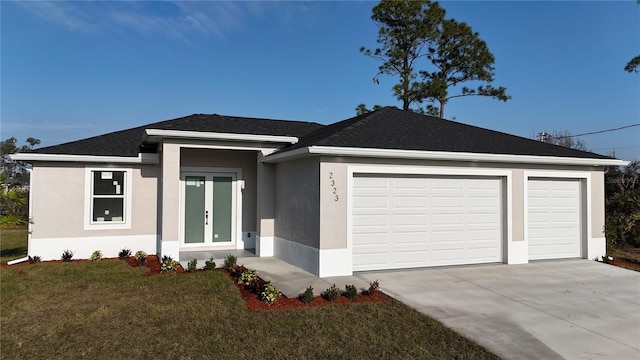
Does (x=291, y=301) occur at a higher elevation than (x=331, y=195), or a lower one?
lower

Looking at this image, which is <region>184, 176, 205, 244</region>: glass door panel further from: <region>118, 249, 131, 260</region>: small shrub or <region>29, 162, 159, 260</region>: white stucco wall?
<region>118, 249, 131, 260</region>: small shrub

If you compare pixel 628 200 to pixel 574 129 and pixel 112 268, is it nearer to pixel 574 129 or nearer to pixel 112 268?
pixel 112 268

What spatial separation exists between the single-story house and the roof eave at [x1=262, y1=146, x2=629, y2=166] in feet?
0.11

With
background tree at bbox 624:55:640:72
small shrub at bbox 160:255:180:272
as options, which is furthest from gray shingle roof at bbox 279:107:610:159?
background tree at bbox 624:55:640:72

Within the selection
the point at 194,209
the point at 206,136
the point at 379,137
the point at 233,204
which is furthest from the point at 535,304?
the point at 194,209

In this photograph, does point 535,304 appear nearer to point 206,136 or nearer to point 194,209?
point 206,136

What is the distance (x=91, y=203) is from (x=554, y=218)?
12678mm

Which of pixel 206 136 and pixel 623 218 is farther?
pixel 623 218

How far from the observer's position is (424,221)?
32.6ft

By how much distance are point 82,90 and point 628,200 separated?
69.1 feet

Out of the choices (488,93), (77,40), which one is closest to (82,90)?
(77,40)

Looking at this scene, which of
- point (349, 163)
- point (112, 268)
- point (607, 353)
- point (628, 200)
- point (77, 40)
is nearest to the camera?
point (607, 353)

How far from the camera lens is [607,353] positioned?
488cm

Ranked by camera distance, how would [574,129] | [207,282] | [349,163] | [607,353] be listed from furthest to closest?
1. [574,129]
2. [349,163]
3. [207,282]
4. [607,353]
